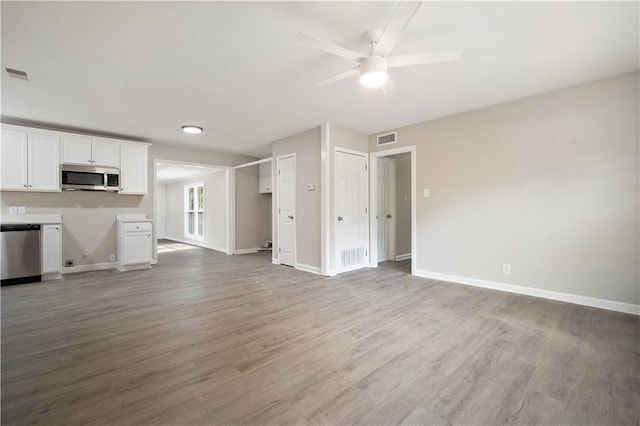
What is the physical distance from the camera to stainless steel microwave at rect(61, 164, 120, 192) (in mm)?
4789

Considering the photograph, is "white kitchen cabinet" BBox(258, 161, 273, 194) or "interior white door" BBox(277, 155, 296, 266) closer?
"interior white door" BBox(277, 155, 296, 266)

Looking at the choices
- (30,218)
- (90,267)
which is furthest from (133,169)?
(90,267)

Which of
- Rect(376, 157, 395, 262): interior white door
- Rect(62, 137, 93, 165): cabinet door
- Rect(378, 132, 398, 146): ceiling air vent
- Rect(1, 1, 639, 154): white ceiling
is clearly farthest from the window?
Rect(378, 132, 398, 146): ceiling air vent

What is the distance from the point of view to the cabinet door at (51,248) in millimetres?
4375

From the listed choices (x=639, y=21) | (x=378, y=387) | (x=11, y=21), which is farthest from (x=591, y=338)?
(x=11, y=21)

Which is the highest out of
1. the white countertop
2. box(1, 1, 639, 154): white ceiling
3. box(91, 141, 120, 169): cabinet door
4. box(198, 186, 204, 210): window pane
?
box(1, 1, 639, 154): white ceiling

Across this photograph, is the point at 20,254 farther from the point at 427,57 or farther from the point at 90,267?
the point at 427,57

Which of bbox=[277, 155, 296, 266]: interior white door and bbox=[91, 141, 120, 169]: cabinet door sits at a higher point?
bbox=[91, 141, 120, 169]: cabinet door

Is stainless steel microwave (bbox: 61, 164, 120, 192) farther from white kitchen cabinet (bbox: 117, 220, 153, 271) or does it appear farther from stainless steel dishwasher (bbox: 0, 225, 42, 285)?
stainless steel dishwasher (bbox: 0, 225, 42, 285)

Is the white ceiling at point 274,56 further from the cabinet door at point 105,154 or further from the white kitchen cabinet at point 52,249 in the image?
the white kitchen cabinet at point 52,249

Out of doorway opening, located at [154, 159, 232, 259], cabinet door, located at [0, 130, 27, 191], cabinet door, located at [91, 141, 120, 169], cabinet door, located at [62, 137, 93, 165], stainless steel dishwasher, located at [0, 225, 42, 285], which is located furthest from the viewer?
doorway opening, located at [154, 159, 232, 259]

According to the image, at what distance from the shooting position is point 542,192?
3465 millimetres

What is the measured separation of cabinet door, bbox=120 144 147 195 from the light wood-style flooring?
2.32m

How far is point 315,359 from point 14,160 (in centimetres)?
569
